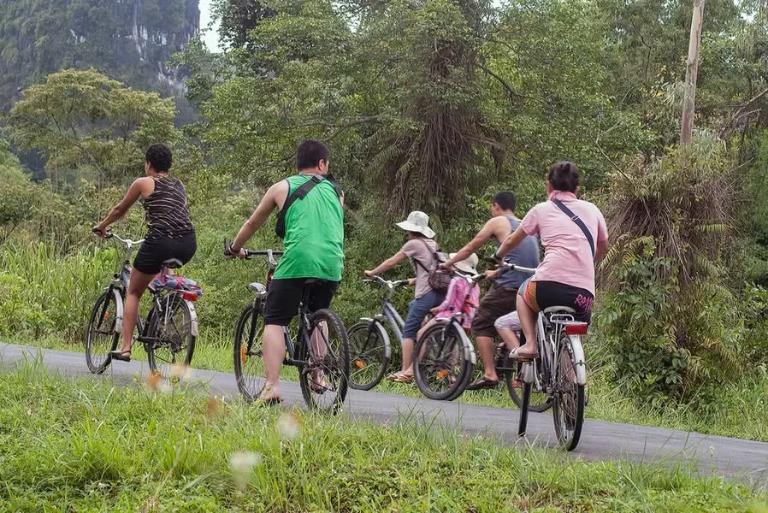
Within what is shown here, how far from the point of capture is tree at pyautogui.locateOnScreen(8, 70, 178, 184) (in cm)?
4444

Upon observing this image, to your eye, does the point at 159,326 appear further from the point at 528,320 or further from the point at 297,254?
the point at 528,320

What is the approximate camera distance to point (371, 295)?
19.5 metres

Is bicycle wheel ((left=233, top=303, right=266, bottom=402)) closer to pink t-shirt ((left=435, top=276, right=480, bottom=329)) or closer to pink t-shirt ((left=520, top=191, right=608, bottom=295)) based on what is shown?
pink t-shirt ((left=520, top=191, right=608, bottom=295))

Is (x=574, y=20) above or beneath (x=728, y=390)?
above

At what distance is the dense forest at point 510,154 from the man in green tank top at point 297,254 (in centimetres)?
697

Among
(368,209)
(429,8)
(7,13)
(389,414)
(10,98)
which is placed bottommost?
(389,414)

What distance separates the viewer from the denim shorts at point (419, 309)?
9.80 m

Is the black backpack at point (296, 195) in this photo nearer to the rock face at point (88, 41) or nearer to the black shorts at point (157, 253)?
the black shorts at point (157, 253)

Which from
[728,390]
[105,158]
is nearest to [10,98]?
[105,158]

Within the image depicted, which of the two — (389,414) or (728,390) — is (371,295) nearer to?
(728,390)

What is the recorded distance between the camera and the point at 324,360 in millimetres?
5965

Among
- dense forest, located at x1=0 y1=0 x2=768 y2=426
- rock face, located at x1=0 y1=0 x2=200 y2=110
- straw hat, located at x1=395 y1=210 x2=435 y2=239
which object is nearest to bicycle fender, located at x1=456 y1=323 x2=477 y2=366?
straw hat, located at x1=395 y1=210 x2=435 y2=239

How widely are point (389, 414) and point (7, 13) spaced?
113935 mm

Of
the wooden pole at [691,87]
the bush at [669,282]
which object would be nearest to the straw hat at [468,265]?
the bush at [669,282]
